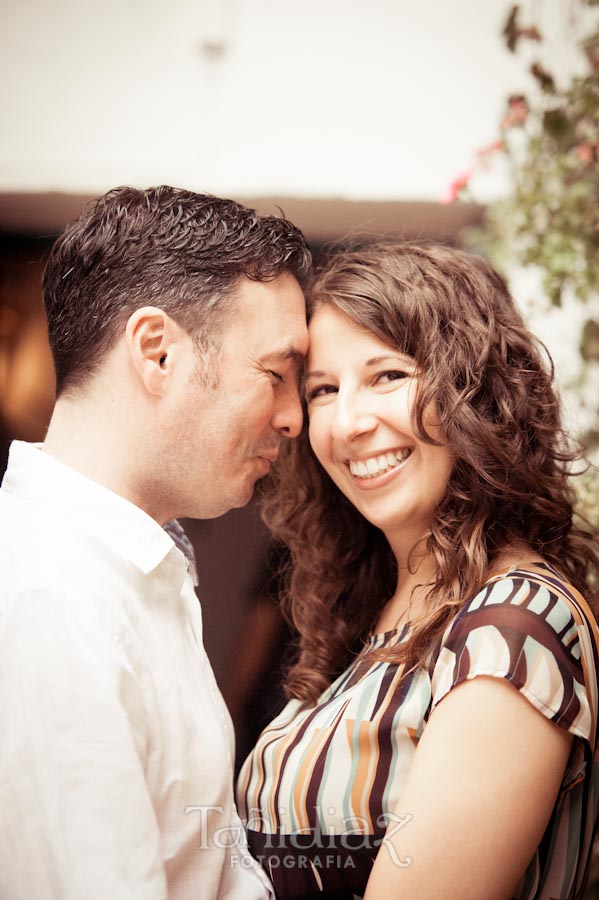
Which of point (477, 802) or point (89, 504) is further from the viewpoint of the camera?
point (89, 504)

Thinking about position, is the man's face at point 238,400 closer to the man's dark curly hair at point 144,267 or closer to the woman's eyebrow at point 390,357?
the man's dark curly hair at point 144,267

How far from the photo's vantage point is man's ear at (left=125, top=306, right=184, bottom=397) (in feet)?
4.30

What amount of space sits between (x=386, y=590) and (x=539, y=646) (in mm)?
680

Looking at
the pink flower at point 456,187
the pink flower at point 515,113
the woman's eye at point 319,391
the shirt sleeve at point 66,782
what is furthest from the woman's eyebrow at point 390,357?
the pink flower at point 515,113

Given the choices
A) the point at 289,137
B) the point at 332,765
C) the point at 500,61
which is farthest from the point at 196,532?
the point at 500,61

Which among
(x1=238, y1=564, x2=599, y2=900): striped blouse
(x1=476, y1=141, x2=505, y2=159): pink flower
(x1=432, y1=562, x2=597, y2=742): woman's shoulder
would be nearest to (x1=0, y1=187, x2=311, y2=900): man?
(x1=238, y1=564, x2=599, y2=900): striped blouse

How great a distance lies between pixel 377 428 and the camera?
142 cm

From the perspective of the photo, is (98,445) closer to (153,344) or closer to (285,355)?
(153,344)

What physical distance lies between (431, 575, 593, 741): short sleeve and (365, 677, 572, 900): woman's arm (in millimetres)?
19

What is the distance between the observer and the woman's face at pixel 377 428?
4.60ft

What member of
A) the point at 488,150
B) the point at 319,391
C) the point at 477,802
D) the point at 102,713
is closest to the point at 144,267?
the point at 319,391

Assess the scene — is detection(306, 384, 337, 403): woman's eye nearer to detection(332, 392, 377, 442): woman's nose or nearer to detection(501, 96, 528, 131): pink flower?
detection(332, 392, 377, 442): woman's nose

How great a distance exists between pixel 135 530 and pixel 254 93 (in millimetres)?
1291

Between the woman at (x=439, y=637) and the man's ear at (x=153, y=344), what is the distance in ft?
0.96
